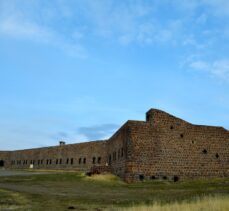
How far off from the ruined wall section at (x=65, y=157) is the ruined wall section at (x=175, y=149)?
12231 mm

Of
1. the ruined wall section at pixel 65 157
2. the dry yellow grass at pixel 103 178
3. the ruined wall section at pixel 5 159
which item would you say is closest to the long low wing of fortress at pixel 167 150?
the dry yellow grass at pixel 103 178

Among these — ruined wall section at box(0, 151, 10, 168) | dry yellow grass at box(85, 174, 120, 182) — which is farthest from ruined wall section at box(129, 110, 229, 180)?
ruined wall section at box(0, 151, 10, 168)

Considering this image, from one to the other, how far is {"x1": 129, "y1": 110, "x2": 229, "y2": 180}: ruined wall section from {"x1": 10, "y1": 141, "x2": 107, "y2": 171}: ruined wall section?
12231mm

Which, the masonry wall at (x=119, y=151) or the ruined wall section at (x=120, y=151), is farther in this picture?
the masonry wall at (x=119, y=151)

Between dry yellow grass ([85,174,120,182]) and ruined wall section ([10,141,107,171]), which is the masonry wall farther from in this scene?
ruined wall section ([10,141,107,171])

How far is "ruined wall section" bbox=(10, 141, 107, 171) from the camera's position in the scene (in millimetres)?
48625

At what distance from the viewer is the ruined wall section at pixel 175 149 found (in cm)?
3488

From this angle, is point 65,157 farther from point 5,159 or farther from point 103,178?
point 5,159

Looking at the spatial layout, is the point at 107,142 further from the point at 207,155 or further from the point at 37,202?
the point at 37,202

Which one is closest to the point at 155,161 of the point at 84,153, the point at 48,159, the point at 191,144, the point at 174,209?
the point at 191,144

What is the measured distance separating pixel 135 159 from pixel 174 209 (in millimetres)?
21988

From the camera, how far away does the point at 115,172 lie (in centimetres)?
3762

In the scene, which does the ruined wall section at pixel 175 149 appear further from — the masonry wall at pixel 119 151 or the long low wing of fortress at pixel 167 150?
the masonry wall at pixel 119 151

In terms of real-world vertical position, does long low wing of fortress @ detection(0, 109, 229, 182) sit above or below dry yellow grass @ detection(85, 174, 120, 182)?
above
